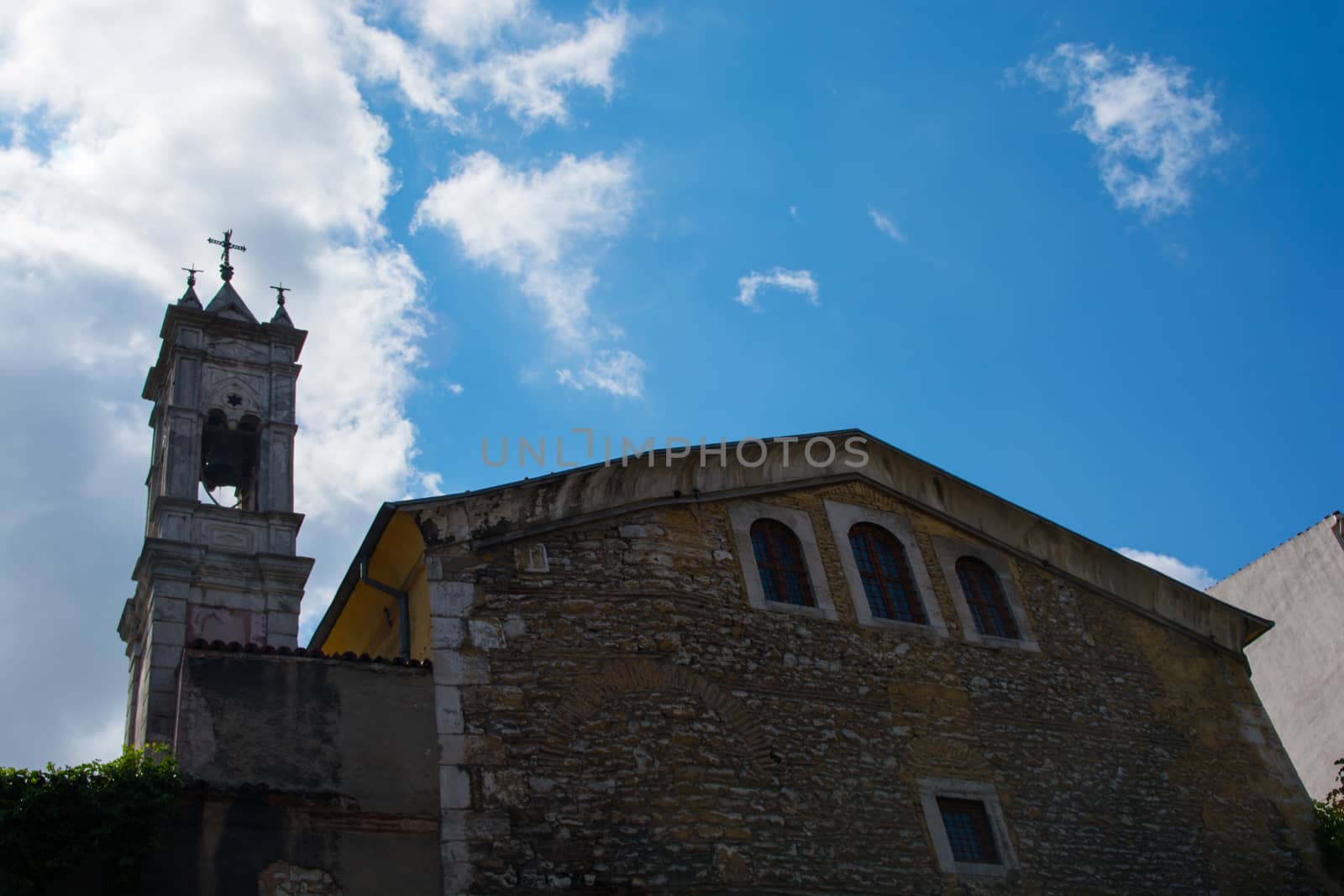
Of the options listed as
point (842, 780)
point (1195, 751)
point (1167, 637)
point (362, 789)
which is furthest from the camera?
point (1167, 637)

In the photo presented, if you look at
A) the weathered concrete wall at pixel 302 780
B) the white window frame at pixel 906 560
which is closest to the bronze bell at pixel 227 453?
the white window frame at pixel 906 560

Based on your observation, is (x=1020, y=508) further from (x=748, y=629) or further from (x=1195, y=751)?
(x=748, y=629)

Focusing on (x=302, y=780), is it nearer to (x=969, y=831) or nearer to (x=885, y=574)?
(x=969, y=831)

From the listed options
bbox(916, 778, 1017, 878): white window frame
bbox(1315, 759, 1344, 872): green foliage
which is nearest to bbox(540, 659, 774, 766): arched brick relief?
bbox(916, 778, 1017, 878): white window frame

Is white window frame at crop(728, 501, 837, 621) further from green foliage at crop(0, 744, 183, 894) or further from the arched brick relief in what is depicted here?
green foliage at crop(0, 744, 183, 894)

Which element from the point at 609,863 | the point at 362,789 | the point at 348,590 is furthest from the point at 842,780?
the point at 348,590

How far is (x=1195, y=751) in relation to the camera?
14.7 metres

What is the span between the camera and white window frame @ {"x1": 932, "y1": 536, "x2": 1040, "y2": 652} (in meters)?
14.3

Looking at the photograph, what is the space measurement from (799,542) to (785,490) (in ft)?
2.20

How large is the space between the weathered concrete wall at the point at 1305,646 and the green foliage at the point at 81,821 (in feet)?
55.3

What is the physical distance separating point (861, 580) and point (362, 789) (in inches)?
240

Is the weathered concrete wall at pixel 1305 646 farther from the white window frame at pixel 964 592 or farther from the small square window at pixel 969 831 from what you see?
the small square window at pixel 969 831

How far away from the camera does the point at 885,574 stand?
14352 mm

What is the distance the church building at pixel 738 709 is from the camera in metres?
10.1
